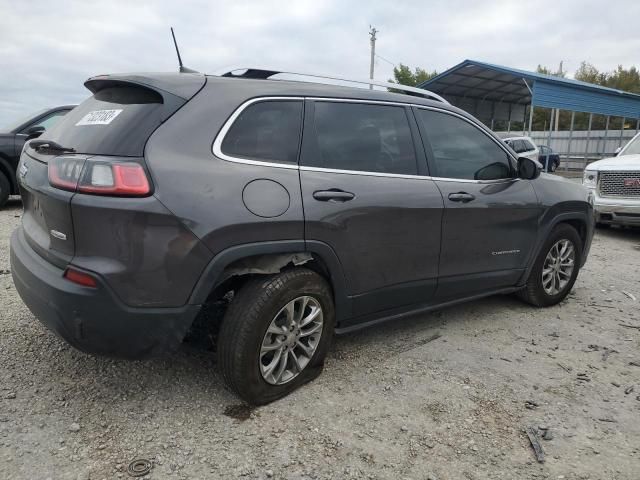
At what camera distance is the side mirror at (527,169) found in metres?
3.89

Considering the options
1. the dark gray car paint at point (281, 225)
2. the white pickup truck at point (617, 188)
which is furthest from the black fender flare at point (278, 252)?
the white pickup truck at point (617, 188)

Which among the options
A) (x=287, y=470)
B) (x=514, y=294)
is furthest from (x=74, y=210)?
(x=514, y=294)

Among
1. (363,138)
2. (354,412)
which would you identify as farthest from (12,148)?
(354,412)

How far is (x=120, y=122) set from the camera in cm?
238

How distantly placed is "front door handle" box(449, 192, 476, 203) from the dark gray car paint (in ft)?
0.14

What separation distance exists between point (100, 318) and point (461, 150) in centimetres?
263

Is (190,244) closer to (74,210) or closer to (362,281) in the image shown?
(74,210)

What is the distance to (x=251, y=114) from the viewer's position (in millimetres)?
2605

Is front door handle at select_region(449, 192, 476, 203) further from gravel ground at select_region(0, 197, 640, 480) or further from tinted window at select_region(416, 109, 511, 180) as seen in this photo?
gravel ground at select_region(0, 197, 640, 480)

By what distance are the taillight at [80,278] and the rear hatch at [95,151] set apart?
0.06 meters

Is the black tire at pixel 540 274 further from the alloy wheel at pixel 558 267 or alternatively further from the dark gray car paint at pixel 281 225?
the dark gray car paint at pixel 281 225

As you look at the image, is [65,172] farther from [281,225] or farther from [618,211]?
[618,211]

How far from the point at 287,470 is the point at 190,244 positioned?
1109 mm

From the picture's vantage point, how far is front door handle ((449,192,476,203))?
133 inches
